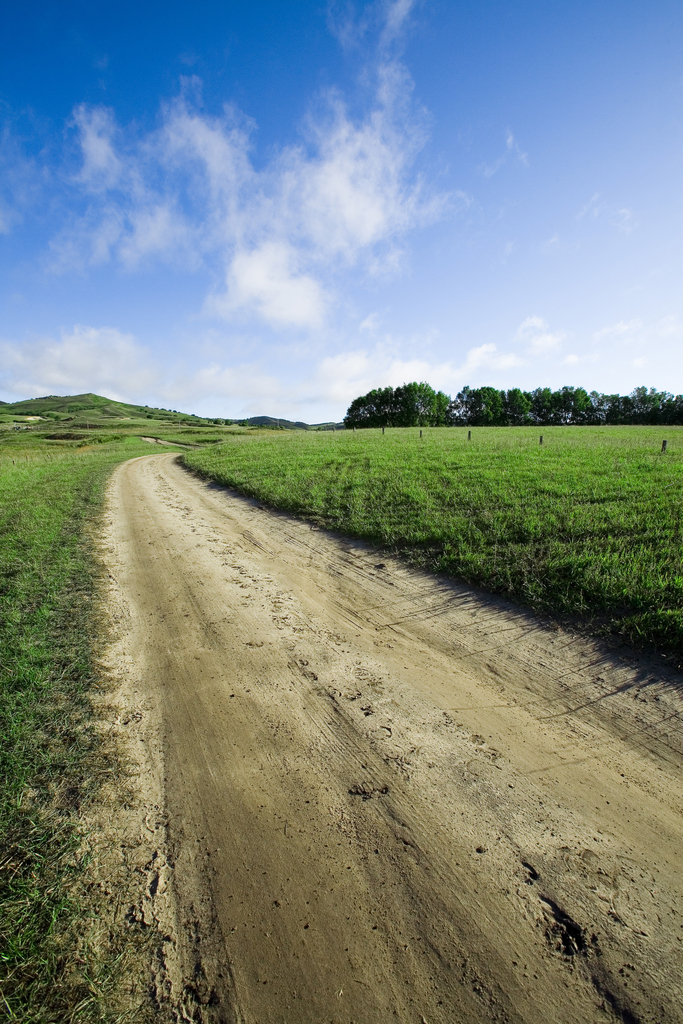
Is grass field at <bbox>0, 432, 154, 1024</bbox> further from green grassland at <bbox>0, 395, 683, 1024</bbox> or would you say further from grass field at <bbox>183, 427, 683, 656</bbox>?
grass field at <bbox>183, 427, 683, 656</bbox>

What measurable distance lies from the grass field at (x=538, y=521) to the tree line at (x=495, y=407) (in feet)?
242

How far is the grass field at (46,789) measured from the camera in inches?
70.6

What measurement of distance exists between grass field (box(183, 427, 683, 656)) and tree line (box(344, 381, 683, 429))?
73.6 metres

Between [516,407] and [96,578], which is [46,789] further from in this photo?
[516,407]

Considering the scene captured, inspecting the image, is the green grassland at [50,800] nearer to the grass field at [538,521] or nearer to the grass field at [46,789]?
the grass field at [46,789]

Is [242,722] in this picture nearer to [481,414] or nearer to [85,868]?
[85,868]

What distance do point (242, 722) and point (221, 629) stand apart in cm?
161

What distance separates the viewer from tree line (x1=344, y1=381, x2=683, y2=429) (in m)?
86.8

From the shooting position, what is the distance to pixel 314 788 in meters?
2.87

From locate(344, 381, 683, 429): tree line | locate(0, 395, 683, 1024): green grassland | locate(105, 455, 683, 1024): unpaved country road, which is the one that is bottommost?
locate(105, 455, 683, 1024): unpaved country road

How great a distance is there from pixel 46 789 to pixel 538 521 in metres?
7.44

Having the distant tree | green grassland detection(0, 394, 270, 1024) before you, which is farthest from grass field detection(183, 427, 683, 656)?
the distant tree

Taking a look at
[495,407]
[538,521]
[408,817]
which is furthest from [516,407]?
[408,817]

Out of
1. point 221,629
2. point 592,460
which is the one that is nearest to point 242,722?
point 221,629
